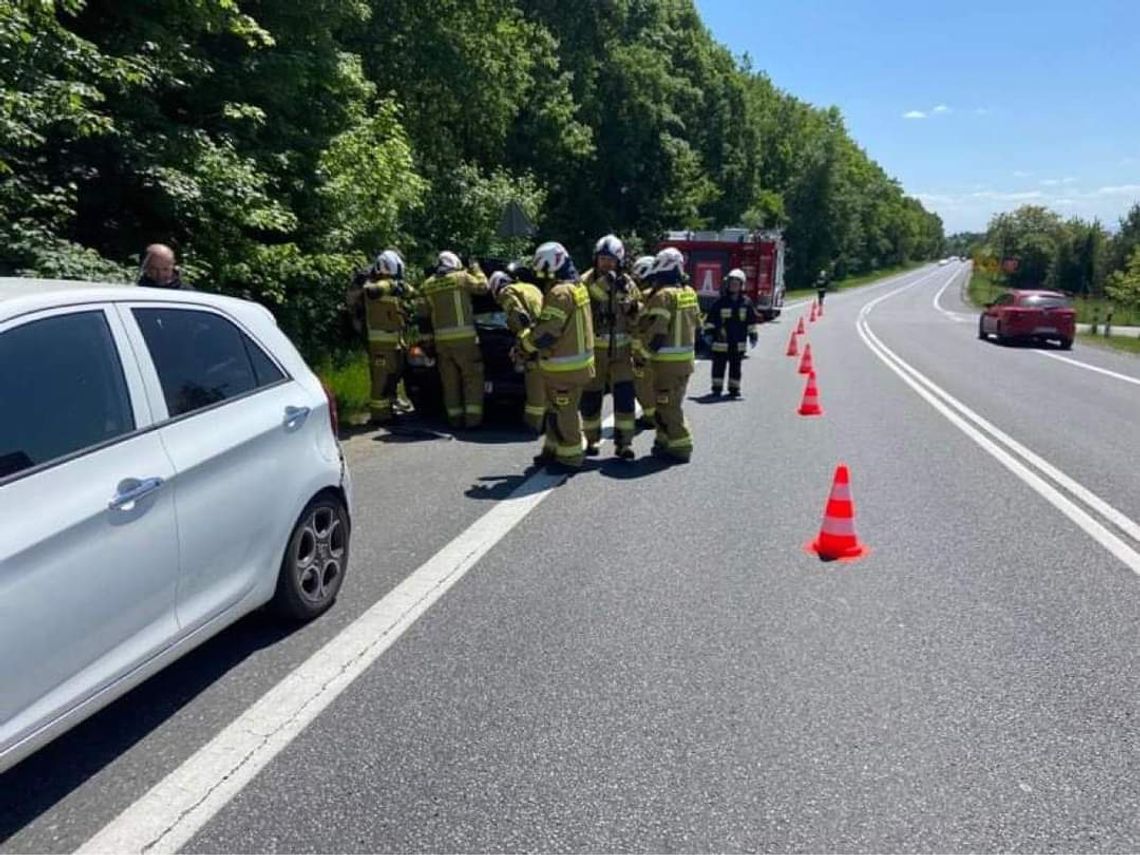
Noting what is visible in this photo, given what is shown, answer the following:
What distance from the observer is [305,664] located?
164 inches

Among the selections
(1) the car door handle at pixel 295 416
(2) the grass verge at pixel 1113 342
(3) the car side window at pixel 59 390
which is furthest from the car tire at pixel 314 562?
(2) the grass verge at pixel 1113 342

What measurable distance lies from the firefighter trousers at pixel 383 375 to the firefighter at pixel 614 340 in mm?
2363

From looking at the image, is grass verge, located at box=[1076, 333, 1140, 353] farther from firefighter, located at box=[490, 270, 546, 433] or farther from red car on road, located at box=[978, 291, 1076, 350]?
firefighter, located at box=[490, 270, 546, 433]

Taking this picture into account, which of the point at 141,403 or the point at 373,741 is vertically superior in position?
the point at 141,403

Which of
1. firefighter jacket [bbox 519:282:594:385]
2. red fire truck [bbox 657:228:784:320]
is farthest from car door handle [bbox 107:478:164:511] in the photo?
red fire truck [bbox 657:228:784:320]

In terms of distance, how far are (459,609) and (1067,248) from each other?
327ft

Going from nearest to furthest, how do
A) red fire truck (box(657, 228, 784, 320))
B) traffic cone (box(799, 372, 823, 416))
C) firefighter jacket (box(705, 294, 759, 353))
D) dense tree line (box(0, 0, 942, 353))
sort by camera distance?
dense tree line (box(0, 0, 942, 353))
traffic cone (box(799, 372, 823, 416))
firefighter jacket (box(705, 294, 759, 353))
red fire truck (box(657, 228, 784, 320))

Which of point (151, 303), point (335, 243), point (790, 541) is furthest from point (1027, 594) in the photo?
point (335, 243)

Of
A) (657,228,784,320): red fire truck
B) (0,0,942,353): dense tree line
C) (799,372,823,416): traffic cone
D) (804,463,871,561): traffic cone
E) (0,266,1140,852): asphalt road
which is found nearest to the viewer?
(0,266,1140,852): asphalt road

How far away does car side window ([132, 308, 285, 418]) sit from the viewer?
145 inches

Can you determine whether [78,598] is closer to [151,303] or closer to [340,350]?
[151,303]

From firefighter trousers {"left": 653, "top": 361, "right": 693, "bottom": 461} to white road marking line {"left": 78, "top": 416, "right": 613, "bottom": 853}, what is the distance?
3.40 meters

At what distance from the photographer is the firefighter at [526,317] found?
27.2ft

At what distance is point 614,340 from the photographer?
9.09 metres
